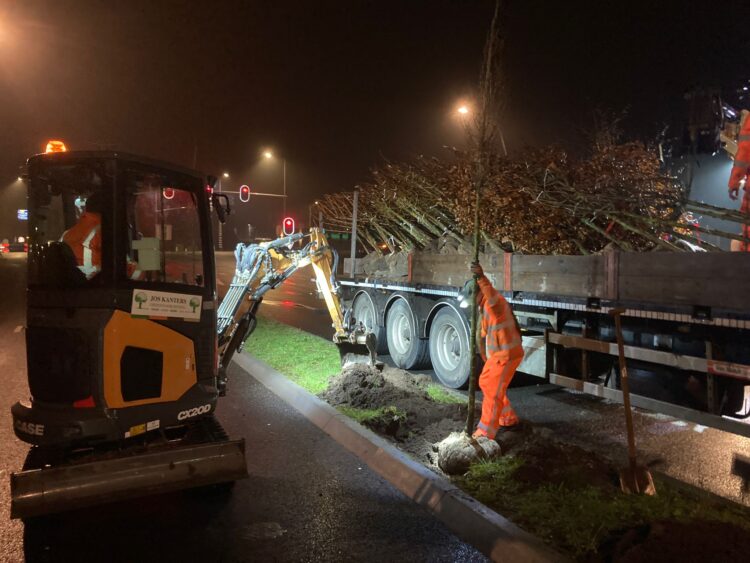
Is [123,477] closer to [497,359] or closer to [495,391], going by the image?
[495,391]

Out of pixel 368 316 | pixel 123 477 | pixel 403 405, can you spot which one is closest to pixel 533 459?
pixel 403 405

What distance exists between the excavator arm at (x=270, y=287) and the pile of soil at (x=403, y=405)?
78cm

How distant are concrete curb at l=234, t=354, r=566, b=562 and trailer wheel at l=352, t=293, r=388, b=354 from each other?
3767 millimetres

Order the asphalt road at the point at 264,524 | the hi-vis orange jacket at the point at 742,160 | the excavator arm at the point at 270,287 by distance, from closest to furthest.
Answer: the asphalt road at the point at 264,524, the hi-vis orange jacket at the point at 742,160, the excavator arm at the point at 270,287

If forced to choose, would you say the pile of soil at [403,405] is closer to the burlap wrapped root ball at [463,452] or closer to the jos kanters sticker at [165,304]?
the burlap wrapped root ball at [463,452]

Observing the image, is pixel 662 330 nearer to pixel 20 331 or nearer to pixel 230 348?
pixel 230 348

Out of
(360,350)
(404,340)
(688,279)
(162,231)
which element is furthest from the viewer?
(404,340)

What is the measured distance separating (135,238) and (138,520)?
203 centimetres

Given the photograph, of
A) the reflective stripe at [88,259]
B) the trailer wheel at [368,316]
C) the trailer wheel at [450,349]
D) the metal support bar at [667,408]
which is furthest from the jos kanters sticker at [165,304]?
the trailer wheel at [368,316]

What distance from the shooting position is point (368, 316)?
1128 cm

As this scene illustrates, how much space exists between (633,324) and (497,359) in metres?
1.46

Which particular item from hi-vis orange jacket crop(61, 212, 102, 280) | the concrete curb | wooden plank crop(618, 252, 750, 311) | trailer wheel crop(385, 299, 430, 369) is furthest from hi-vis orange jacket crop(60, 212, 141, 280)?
trailer wheel crop(385, 299, 430, 369)

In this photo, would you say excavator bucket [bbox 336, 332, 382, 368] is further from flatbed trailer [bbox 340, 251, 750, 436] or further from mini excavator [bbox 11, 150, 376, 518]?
mini excavator [bbox 11, 150, 376, 518]

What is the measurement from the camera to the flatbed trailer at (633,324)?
488cm
